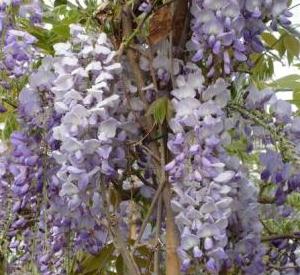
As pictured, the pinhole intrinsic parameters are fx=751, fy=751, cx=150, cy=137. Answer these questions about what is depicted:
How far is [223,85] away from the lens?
0.98 metres

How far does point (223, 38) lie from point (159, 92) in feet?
0.41

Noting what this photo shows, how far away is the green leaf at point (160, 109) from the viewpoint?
965 mm

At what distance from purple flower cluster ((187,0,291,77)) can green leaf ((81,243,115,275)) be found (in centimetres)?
39

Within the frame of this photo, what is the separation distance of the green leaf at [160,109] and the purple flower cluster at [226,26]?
7 cm

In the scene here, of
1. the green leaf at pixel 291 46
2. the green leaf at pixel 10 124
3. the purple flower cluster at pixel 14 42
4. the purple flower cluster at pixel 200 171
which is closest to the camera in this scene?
the purple flower cluster at pixel 200 171

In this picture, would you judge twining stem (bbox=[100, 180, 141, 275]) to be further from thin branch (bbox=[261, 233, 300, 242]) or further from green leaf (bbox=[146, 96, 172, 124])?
thin branch (bbox=[261, 233, 300, 242])

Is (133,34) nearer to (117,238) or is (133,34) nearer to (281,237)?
(117,238)

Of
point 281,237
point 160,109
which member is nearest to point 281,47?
point 281,237

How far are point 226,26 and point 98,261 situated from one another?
488 millimetres

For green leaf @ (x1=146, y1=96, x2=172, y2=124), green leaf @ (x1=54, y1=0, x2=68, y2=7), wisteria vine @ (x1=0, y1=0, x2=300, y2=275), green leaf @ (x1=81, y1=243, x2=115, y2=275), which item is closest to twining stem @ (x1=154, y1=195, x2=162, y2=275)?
wisteria vine @ (x1=0, y1=0, x2=300, y2=275)

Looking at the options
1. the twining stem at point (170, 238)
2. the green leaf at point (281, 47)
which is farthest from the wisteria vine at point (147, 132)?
the green leaf at point (281, 47)

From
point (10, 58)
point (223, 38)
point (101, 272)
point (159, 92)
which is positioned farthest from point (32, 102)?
point (101, 272)

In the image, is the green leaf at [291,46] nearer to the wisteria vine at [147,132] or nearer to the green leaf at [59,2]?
the wisteria vine at [147,132]

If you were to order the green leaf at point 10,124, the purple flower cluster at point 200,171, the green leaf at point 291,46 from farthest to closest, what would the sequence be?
the green leaf at point 291,46, the green leaf at point 10,124, the purple flower cluster at point 200,171
